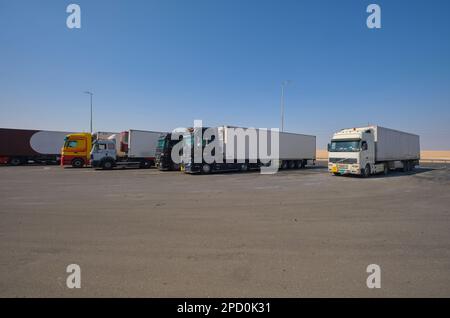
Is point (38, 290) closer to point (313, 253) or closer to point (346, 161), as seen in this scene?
point (313, 253)

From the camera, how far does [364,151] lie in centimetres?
1683

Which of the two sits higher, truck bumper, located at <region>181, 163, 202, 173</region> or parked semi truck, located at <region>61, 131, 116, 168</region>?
parked semi truck, located at <region>61, 131, 116, 168</region>

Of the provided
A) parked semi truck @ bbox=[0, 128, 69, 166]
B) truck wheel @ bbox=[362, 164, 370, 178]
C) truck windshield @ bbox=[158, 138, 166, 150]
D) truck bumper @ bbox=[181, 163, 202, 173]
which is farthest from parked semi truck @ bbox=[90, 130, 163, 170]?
truck wheel @ bbox=[362, 164, 370, 178]

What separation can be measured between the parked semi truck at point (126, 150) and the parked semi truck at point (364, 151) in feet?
53.4

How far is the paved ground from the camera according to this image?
3234 mm

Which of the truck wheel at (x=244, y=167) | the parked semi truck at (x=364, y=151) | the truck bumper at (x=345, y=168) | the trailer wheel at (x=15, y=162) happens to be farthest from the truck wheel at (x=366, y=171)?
the trailer wheel at (x=15, y=162)

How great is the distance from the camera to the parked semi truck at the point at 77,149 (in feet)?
74.5

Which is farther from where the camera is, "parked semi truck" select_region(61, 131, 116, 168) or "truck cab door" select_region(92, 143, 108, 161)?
"parked semi truck" select_region(61, 131, 116, 168)

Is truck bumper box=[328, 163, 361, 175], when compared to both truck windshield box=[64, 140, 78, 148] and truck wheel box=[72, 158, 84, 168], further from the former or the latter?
truck windshield box=[64, 140, 78, 148]

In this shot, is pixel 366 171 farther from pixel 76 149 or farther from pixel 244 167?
pixel 76 149

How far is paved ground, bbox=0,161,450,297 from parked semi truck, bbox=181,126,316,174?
10.8m

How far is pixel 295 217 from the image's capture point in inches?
265

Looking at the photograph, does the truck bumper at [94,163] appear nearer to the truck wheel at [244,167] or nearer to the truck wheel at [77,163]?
the truck wheel at [77,163]
